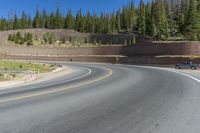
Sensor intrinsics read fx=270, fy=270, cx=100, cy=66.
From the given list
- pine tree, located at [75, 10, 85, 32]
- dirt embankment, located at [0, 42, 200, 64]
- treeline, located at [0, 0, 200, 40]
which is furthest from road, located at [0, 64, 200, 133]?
pine tree, located at [75, 10, 85, 32]

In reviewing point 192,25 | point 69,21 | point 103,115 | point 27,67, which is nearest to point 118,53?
point 192,25

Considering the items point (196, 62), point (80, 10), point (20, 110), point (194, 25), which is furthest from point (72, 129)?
point (80, 10)

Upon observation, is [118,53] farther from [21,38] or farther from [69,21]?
[69,21]

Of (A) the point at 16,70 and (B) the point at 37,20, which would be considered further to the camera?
(B) the point at 37,20

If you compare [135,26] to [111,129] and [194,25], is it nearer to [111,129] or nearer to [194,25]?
[194,25]

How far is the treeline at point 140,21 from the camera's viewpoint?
7664 cm

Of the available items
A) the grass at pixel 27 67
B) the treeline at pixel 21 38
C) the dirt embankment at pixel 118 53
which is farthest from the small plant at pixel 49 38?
the grass at pixel 27 67

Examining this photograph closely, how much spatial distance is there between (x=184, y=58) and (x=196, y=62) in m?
2.98

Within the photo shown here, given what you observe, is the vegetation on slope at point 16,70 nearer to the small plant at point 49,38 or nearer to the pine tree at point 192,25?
the pine tree at point 192,25

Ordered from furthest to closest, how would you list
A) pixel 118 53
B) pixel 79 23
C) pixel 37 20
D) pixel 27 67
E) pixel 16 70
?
pixel 37 20
pixel 79 23
pixel 118 53
pixel 27 67
pixel 16 70

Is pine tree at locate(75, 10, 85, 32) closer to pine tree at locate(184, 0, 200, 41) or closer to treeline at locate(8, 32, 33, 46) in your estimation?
treeline at locate(8, 32, 33, 46)

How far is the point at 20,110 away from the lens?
785cm

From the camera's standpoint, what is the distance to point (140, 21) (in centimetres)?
9688

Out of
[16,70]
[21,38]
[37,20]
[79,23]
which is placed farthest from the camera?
[37,20]
